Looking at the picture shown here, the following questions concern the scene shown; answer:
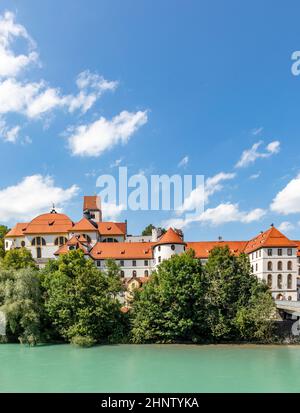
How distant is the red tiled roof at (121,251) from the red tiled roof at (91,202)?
1316 cm

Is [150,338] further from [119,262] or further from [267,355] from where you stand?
[119,262]

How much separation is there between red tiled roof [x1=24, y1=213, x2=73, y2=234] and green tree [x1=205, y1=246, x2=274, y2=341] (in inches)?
988

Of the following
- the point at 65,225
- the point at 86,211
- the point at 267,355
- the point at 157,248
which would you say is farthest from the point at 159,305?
the point at 86,211

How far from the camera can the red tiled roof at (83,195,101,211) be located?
178 ft

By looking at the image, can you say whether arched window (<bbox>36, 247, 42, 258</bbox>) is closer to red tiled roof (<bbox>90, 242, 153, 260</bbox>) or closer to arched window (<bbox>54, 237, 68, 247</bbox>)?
arched window (<bbox>54, 237, 68, 247</bbox>)

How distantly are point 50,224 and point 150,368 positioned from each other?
105 feet

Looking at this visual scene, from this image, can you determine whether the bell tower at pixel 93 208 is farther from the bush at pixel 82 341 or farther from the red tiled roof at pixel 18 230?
the bush at pixel 82 341

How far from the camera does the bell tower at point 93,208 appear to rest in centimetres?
5325

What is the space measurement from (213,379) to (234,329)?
29.9 ft

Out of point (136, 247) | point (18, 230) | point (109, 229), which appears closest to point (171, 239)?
point (136, 247)

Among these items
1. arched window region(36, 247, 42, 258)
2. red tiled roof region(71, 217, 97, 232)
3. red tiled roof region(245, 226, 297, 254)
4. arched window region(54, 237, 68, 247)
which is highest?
red tiled roof region(71, 217, 97, 232)

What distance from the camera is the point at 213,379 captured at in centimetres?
1569

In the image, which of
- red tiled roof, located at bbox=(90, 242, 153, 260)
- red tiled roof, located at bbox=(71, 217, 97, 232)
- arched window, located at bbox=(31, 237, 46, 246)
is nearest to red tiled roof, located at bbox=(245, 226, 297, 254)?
red tiled roof, located at bbox=(90, 242, 153, 260)


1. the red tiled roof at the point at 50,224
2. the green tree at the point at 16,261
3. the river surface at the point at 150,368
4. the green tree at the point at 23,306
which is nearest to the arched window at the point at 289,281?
the river surface at the point at 150,368
